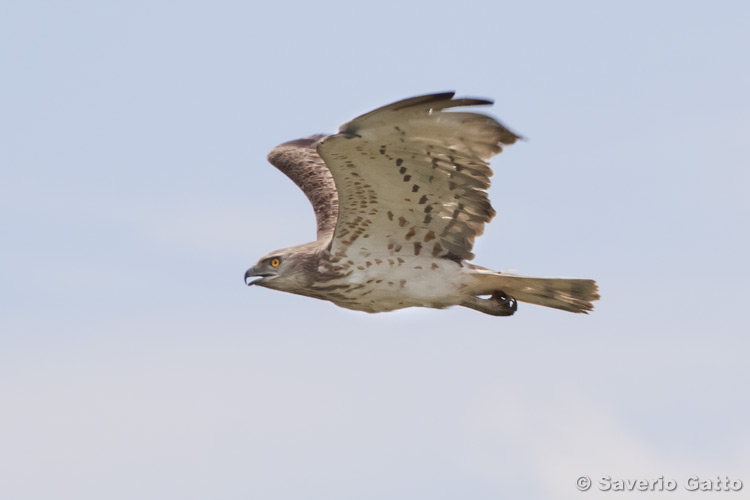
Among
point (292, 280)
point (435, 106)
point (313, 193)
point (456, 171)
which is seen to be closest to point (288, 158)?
point (313, 193)

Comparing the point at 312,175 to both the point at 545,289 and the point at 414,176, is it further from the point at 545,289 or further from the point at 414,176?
the point at 545,289

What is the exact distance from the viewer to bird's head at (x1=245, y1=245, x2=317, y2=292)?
12.5 metres

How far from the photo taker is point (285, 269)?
12.6m

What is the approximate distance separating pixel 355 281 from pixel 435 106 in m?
2.67

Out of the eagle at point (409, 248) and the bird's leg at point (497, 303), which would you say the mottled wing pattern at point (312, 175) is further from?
the bird's leg at point (497, 303)

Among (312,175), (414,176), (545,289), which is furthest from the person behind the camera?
(312,175)

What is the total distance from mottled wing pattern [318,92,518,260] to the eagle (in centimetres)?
1

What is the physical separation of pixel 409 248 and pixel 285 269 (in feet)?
4.26

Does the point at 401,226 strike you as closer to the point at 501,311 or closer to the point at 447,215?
the point at 447,215

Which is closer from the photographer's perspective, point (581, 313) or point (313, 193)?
point (581, 313)

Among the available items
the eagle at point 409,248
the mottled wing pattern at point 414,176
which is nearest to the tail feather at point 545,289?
the eagle at point 409,248

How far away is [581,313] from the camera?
12461 millimetres

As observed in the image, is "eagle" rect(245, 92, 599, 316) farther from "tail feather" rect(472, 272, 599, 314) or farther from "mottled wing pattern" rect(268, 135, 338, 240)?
"mottled wing pattern" rect(268, 135, 338, 240)

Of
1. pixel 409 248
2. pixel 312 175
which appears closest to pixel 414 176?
pixel 409 248
